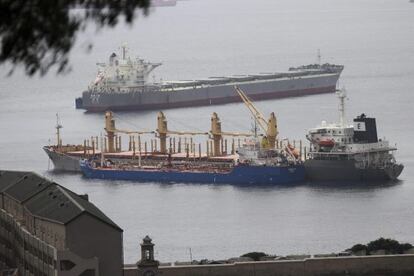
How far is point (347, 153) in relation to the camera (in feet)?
156

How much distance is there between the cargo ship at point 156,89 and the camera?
73.6 m

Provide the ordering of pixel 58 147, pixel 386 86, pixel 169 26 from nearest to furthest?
pixel 58 147
pixel 386 86
pixel 169 26

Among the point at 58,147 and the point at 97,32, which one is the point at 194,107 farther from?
the point at 97,32

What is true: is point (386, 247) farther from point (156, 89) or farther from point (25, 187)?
point (156, 89)

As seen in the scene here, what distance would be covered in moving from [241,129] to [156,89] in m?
16.0

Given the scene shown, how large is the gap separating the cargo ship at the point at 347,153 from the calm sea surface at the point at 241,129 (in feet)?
3.43

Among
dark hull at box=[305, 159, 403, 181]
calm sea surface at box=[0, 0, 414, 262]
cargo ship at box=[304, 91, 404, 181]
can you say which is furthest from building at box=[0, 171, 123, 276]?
cargo ship at box=[304, 91, 404, 181]

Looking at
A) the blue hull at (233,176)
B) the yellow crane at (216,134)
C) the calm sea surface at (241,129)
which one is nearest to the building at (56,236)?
the calm sea surface at (241,129)

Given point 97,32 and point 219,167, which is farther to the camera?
point 219,167

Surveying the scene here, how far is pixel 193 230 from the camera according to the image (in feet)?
114

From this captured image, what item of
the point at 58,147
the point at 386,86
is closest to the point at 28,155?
the point at 58,147

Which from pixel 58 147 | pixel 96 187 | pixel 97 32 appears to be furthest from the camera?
pixel 58 147

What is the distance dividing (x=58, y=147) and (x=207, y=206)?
511 inches

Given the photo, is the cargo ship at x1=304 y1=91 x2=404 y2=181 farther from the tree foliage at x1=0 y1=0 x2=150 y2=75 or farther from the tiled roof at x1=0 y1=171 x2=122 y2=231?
the tree foliage at x1=0 y1=0 x2=150 y2=75
